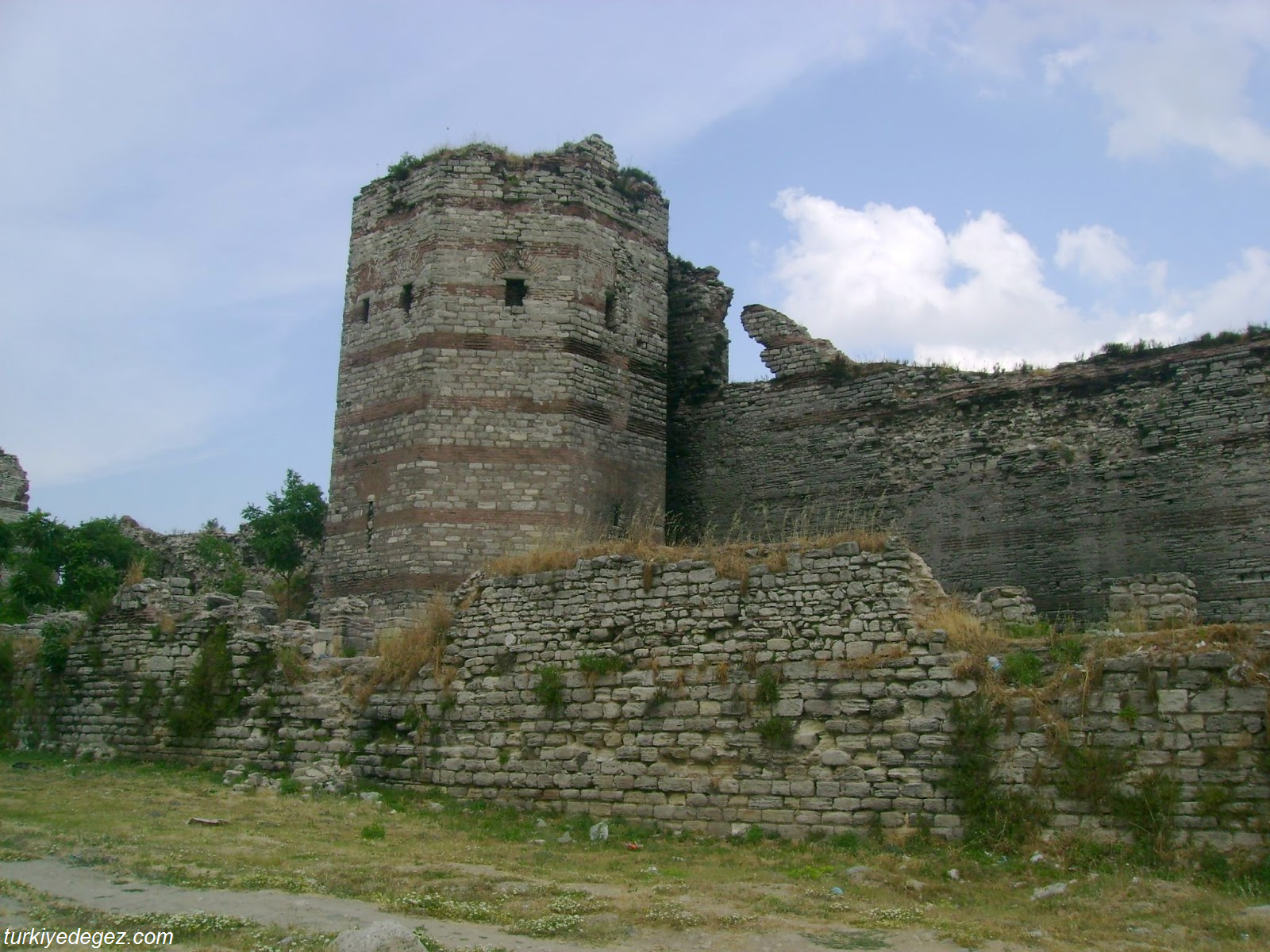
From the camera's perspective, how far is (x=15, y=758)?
587 inches

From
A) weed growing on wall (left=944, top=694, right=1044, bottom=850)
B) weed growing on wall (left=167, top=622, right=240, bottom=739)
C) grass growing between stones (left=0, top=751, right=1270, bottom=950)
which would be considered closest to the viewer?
grass growing between stones (left=0, top=751, right=1270, bottom=950)

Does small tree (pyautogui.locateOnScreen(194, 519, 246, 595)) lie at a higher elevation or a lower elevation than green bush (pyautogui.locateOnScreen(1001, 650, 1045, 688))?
higher

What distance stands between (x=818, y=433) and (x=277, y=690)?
9.67 metres

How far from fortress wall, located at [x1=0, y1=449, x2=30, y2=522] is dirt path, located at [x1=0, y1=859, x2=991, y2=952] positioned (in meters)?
22.4

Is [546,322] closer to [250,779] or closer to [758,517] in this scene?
[758,517]

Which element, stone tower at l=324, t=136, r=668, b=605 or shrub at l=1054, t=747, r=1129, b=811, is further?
stone tower at l=324, t=136, r=668, b=605

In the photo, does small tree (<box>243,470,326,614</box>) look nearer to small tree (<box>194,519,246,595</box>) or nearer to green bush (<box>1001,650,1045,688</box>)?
small tree (<box>194,519,246,595</box>)

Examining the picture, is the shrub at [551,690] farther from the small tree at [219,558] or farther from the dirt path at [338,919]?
the small tree at [219,558]

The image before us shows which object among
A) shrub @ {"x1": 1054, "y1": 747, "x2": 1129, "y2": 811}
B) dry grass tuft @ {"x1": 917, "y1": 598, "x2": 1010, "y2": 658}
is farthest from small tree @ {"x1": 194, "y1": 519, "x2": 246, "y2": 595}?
shrub @ {"x1": 1054, "y1": 747, "x2": 1129, "y2": 811}

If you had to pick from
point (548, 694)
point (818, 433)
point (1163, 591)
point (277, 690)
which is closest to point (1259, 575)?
point (1163, 591)

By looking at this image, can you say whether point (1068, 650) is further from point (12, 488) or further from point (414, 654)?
point (12, 488)

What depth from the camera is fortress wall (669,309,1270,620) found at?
15227 mm

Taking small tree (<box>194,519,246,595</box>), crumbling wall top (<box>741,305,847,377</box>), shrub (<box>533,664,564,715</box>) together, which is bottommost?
shrub (<box>533,664,564,715</box>)

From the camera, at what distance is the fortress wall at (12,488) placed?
90.1 feet
